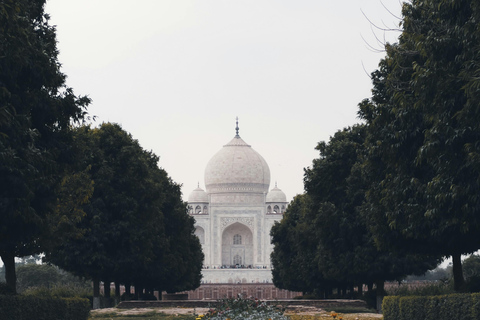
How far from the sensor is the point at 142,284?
41.0 meters

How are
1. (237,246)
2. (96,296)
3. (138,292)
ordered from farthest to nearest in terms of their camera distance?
(237,246) < (138,292) < (96,296)

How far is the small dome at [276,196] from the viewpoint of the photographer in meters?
93.2

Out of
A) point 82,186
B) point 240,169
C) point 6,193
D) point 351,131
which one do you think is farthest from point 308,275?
point 240,169

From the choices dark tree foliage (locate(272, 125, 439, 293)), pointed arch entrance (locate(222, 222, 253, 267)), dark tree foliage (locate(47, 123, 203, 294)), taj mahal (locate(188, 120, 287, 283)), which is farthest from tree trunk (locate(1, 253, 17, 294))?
pointed arch entrance (locate(222, 222, 253, 267))

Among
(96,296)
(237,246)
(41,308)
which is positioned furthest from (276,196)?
(41,308)

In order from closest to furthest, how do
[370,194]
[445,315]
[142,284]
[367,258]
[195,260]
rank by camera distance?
[445,315] → [370,194] → [367,258] → [142,284] → [195,260]

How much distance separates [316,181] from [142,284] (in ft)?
42.3

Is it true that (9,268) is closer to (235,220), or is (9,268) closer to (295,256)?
(295,256)

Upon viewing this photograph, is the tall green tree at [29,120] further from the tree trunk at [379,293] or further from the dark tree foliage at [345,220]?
the tree trunk at [379,293]

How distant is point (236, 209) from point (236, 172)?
16.8 feet

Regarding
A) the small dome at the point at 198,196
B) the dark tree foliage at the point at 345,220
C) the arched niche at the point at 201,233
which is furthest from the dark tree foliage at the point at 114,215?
the small dome at the point at 198,196

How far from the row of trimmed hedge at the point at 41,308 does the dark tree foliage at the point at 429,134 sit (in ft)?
26.9

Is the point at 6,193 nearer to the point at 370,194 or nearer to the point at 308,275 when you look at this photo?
the point at 370,194

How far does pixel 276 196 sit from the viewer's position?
307 ft
